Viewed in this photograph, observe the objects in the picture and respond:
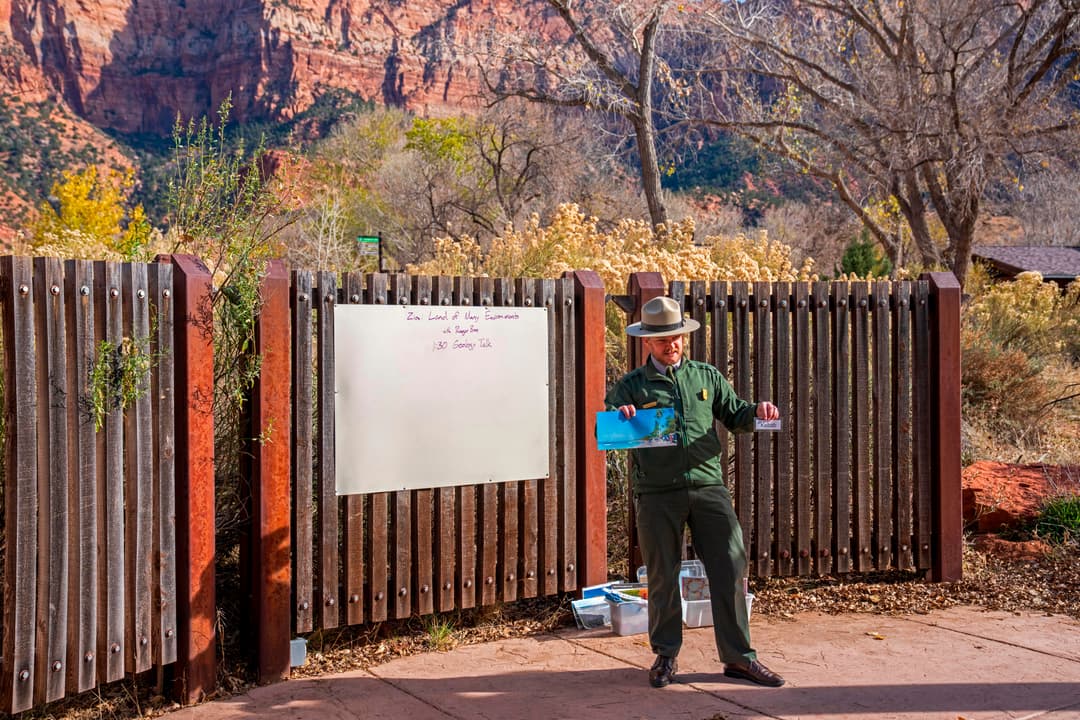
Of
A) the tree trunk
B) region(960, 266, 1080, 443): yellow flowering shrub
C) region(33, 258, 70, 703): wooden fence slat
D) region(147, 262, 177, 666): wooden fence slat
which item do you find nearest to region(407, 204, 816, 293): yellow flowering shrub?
region(960, 266, 1080, 443): yellow flowering shrub

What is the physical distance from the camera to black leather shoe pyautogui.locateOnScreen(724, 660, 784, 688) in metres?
4.73

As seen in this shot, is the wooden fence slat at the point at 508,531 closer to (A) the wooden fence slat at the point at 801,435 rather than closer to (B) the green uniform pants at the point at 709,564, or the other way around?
(B) the green uniform pants at the point at 709,564

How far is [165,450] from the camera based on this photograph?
14.9 ft

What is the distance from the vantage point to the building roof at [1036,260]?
114 feet

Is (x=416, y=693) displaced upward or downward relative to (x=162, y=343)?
downward

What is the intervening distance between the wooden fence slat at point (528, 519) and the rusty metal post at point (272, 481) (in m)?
1.34

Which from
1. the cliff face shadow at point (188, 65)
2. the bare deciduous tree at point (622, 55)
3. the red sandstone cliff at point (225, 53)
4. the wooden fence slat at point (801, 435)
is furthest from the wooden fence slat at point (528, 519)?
the cliff face shadow at point (188, 65)

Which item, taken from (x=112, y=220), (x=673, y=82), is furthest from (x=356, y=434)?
(x=112, y=220)

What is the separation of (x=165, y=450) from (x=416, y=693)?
1.50 m

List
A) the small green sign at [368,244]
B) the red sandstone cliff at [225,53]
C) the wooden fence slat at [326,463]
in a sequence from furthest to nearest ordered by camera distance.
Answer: the red sandstone cliff at [225,53] < the small green sign at [368,244] < the wooden fence slat at [326,463]

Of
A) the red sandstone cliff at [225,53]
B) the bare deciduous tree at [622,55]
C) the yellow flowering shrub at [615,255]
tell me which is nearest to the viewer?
the yellow flowering shrub at [615,255]

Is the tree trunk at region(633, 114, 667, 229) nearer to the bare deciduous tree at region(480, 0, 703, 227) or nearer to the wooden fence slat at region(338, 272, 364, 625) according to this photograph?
the bare deciduous tree at region(480, 0, 703, 227)

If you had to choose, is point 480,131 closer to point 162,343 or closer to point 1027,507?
point 1027,507

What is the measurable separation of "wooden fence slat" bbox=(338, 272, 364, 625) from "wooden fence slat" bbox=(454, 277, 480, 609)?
0.56 meters
